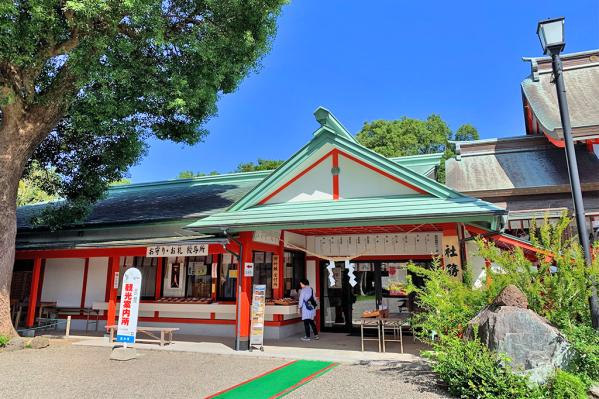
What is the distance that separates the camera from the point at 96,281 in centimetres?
1405

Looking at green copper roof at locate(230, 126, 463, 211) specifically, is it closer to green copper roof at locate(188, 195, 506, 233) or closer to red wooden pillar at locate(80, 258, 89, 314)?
green copper roof at locate(188, 195, 506, 233)

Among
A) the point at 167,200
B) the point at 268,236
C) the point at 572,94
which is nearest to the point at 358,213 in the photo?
the point at 268,236

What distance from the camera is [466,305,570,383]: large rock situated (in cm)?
534

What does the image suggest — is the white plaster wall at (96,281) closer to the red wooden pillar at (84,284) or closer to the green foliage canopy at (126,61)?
the red wooden pillar at (84,284)

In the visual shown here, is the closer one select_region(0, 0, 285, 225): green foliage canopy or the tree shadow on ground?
the tree shadow on ground

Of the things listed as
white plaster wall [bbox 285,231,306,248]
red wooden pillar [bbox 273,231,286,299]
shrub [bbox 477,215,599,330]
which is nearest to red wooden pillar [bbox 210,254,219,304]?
red wooden pillar [bbox 273,231,286,299]

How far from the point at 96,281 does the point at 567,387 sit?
1406cm

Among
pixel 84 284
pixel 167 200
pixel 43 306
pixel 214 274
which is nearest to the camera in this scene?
pixel 214 274

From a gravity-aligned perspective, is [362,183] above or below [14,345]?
above

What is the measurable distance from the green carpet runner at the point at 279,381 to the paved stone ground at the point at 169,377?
21 centimetres

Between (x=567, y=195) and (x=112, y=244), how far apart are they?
1448cm

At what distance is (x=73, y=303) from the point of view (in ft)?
46.4

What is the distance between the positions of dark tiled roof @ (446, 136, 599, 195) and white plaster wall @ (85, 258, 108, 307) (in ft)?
43.3

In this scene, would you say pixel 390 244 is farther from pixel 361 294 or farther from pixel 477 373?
pixel 477 373
